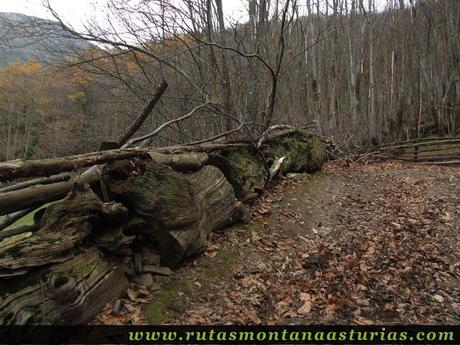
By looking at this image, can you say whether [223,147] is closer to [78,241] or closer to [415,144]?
[78,241]

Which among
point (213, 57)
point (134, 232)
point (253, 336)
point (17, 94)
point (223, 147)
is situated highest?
point (17, 94)

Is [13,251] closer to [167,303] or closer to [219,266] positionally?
[167,303]

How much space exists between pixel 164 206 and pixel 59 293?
4.35 ft

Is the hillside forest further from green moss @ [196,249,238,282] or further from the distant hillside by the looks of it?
green moss @ [196,249,238,282]

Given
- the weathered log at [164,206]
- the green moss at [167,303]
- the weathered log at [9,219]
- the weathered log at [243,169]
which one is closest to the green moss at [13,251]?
the weathered log at [9,219]

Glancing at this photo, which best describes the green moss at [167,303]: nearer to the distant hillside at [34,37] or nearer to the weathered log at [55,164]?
the weathered log at [55,164]

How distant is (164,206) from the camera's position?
3.52 m

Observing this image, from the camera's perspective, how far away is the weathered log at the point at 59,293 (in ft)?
7.68

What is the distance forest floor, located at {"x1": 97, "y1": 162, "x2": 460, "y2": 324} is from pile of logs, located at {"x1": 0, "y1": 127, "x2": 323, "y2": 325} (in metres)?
0.32

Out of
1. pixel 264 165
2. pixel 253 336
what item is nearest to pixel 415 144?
pixel 264 165

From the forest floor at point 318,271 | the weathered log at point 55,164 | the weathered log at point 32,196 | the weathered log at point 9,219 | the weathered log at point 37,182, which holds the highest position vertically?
the weathered log at point 55,164

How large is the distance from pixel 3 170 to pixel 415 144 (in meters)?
14.8

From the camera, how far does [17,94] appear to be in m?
37.5

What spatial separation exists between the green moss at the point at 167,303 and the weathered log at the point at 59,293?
0.42m
